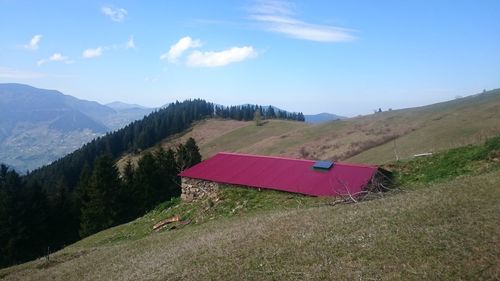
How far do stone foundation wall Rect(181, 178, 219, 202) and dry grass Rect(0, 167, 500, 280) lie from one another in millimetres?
14472

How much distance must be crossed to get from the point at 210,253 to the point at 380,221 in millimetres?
6807

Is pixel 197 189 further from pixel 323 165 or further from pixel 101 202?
pixel 101 202

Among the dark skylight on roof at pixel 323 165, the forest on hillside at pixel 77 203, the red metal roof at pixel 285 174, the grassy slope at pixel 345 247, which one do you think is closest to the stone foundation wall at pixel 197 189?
the red metal roof at pixel 285 174

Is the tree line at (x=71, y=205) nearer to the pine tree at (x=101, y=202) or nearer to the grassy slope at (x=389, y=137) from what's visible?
the pine tree at (x=101, y=202)

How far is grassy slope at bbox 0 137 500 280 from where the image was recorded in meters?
11.0

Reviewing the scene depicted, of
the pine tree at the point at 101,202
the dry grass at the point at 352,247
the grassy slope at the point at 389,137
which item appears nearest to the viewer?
the dry grass at the point at 352,247

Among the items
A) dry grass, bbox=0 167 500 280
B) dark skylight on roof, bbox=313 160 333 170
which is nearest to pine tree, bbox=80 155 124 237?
dark skylight on roof, bbox=313 160 333 170

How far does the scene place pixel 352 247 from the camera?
43.2 feet

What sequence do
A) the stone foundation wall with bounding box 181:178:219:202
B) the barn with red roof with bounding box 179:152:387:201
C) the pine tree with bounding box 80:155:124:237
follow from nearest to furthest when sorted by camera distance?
the barn with red roof with bounding box 179:152:387:201 < the stone foundation wall with bounding box 181:178:219:202 < the pine tree with bounding box 80:155:124:237

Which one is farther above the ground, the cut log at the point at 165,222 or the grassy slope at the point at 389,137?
the grassy slope at the point at 389,137

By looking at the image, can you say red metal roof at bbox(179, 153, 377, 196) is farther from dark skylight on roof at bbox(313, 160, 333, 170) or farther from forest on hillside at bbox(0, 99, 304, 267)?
forest on hillside at bbox(0, 99, 304, 267)

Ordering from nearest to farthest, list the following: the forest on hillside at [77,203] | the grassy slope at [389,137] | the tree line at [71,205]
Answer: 1. the tree line at [71,205]
2. the forest on hillside at [77,203]
3. the grassy slope at [389,137]

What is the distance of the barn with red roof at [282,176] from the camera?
29953mm

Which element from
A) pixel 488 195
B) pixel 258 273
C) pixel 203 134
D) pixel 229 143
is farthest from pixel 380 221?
pixel 203 134
